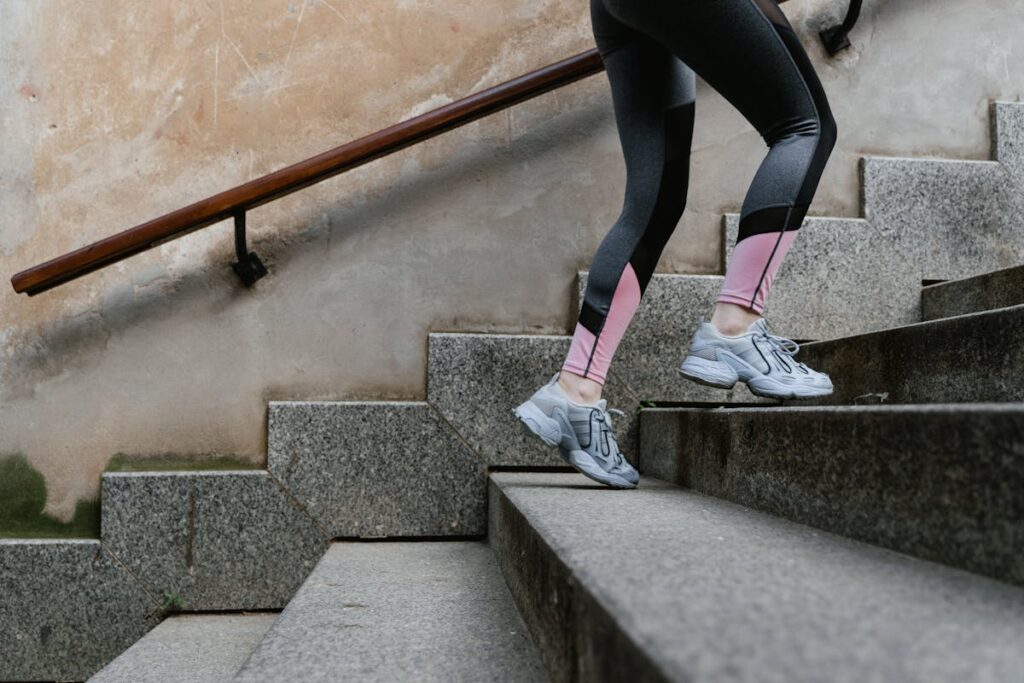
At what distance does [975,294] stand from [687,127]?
86 centimetres

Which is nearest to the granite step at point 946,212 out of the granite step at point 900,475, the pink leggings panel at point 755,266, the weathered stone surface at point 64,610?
the pink leggings panel at point 755,266

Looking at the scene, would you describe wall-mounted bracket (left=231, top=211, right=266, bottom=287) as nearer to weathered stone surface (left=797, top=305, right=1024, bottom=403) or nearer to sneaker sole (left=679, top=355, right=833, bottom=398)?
sneaker sole (left=679, top=355, right=833, bottom=398)

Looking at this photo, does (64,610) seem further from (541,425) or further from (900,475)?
(900,475)

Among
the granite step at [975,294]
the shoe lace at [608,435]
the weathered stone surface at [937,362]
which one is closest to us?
the weathered stone surface at [937,362]

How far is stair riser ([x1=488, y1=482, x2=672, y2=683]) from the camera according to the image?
0.54 meters

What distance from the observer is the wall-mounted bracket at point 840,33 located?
2.02 meters

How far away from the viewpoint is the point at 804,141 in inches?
50.1

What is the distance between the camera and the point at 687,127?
1443 millimetres

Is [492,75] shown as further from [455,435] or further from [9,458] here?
[9,458]

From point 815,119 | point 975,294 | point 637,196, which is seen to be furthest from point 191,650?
point 975,294

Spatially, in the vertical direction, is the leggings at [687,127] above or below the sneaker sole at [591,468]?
above

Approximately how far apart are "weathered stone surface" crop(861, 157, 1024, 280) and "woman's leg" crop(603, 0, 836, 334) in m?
0.88

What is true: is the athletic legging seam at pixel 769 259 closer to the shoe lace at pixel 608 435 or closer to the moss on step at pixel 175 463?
the shoe lace at pixel 608 435

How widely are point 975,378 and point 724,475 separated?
0.42m
